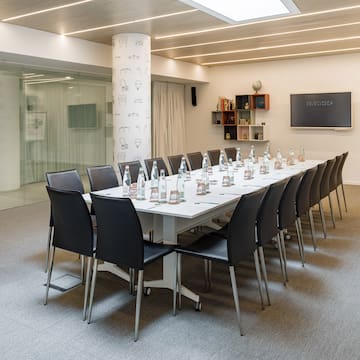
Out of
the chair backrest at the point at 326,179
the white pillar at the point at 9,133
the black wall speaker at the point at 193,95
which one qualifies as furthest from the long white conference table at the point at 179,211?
the black wall speaker at the point at 193,95

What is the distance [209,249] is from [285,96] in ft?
23.3

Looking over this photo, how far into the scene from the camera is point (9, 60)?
20.6 feet

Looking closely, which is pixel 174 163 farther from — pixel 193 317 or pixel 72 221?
pixel 193 317

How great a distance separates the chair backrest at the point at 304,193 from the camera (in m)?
4.15

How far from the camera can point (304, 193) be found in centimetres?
427

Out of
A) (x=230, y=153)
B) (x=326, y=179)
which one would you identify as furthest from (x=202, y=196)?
(x=230, y=153)

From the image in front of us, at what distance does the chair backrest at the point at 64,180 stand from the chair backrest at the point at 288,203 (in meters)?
1.97

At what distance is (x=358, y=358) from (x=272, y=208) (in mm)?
1233

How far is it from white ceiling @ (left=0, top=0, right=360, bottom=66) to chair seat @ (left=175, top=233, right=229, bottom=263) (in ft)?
9.90

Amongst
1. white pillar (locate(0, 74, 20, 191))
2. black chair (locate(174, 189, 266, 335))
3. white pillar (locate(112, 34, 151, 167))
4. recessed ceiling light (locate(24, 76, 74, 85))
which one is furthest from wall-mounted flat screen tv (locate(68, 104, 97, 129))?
black chair (locate(174, 189, 266, 335))

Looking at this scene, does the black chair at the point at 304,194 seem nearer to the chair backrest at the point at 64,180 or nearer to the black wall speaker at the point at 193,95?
the chair backrest at the point at 64,180

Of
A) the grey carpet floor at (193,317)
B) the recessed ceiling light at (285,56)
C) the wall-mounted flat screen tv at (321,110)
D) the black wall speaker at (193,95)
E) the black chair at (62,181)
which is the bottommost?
the grey carpet floor at (193,317)

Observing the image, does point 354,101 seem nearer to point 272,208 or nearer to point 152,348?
point 272,208

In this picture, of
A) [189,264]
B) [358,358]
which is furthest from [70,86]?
[358,358]
